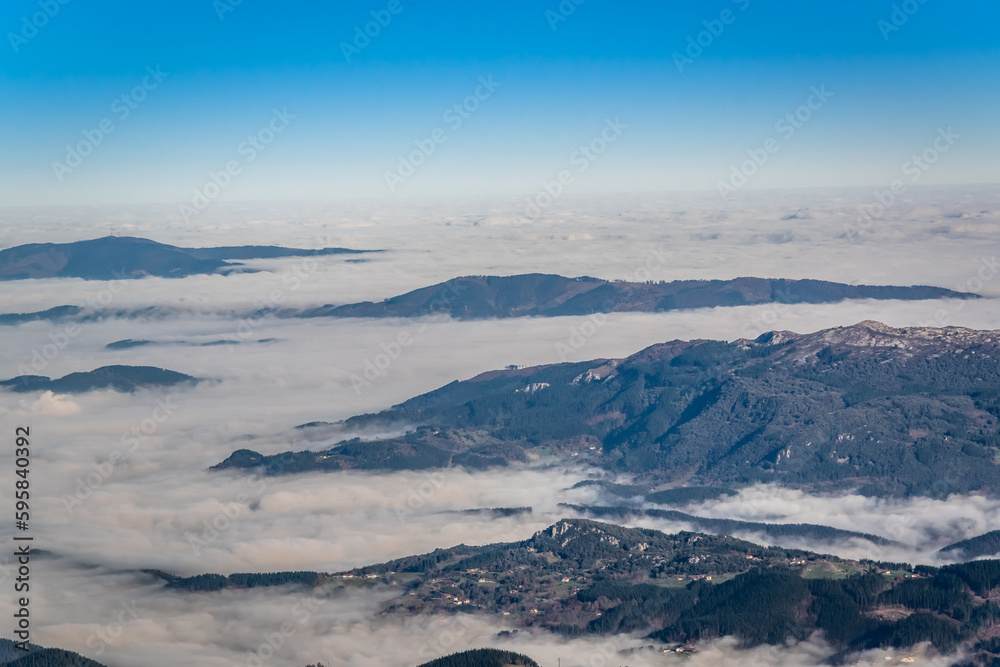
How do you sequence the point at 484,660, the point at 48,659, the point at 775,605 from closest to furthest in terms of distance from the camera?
the point at 48,659 < the point at 484,660 < the point at 775,605

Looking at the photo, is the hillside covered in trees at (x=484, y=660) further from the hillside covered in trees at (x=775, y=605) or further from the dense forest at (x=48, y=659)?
the dense forest at (x=48, y=659)

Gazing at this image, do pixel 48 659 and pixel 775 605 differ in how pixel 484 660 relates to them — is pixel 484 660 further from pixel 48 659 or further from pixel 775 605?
pixel 48 659

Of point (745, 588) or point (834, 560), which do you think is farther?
point (834, 560)

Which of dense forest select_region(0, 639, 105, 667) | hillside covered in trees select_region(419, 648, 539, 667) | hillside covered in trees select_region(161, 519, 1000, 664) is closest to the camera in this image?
dense forest select_region(0, 639, 105, 667)

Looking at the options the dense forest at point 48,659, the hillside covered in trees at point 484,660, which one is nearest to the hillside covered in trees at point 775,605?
the hillside covered in trees at point 484,660

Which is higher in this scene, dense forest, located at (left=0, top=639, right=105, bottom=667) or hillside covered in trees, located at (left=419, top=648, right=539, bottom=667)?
dense forest, located at (left=0, top=639, right=105, bottom=667)

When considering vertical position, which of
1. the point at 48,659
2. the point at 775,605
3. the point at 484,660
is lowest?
the point at 484,660

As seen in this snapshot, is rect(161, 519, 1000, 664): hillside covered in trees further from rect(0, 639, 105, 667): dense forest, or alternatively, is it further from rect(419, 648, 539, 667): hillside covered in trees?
rect(0, 639, 105, 667): dense forest

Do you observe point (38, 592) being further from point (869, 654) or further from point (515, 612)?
point (869, 654)

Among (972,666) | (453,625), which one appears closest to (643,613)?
(453,625)

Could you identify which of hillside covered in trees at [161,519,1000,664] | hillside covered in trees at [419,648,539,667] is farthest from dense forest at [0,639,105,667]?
hillside covered in trees at [161,519,1000,664]

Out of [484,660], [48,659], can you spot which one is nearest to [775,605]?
[484,660]
